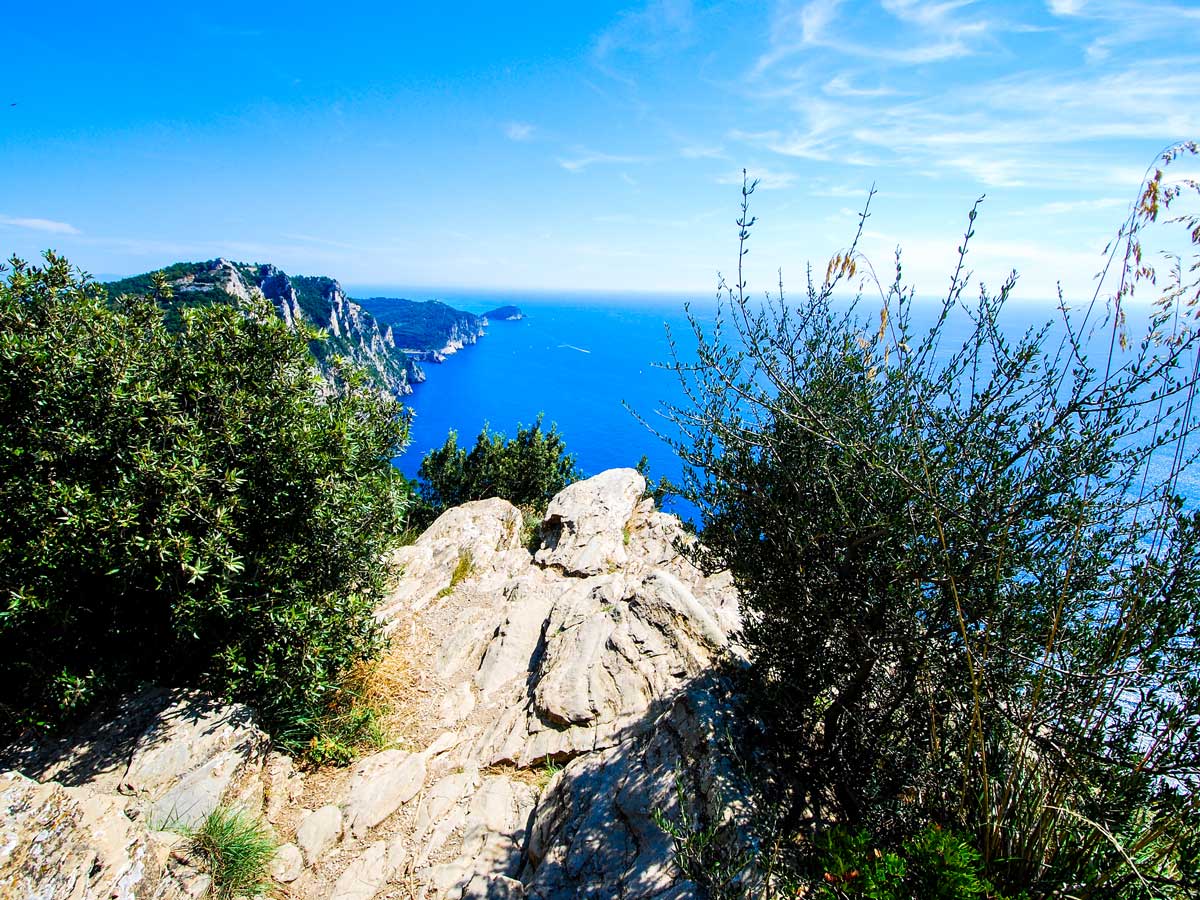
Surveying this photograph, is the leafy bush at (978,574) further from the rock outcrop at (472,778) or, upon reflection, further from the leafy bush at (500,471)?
the leafy bush at (500,471)

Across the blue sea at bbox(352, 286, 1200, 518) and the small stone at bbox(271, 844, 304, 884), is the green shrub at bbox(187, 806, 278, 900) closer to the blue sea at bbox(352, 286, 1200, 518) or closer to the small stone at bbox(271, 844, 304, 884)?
the small stone at bbox(271, 844, 304, 884)

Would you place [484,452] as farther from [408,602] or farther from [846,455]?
[846,455]

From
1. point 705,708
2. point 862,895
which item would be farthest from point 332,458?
point 862,895

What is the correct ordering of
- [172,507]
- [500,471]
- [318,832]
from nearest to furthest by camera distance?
1. [172,507]
2. [318,832]
3. [500,471]

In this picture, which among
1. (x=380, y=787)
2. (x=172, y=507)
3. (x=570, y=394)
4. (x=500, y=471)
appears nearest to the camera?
(x=172, y=507)

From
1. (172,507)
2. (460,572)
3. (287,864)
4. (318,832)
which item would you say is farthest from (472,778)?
(460,572)

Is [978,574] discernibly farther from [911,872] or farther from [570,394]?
[570,394]

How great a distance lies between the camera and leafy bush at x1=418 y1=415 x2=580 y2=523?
24141mm

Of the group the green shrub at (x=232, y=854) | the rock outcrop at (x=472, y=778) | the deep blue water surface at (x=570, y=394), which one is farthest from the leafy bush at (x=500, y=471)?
the deep blue water surface at (x=570, y=394)

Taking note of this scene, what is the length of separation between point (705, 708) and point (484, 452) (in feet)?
72.6

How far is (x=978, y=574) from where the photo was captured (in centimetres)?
375

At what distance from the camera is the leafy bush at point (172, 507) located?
17.7 feet

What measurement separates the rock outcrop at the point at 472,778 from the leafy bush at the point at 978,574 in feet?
4.16

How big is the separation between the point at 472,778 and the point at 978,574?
6.42 m
